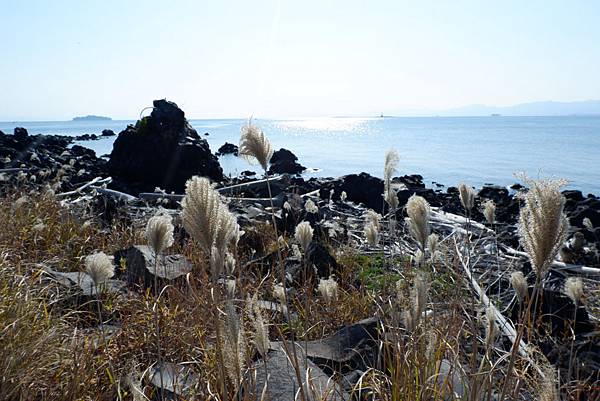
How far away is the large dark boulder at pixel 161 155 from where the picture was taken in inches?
734

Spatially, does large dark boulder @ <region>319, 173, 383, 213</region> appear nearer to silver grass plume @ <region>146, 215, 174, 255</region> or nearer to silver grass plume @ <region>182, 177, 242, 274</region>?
silver grass plume @ <region>146, 215, 174, 255</region>

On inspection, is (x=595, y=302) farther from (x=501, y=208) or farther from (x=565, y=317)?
(x=501, y=208)

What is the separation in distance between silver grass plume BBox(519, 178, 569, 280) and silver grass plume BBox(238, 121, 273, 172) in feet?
3.43

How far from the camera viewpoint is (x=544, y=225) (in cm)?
154

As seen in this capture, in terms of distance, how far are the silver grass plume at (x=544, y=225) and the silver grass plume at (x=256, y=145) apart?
1.04 metres

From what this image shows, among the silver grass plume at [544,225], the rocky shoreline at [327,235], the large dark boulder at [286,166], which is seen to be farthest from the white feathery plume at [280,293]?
the large dark boulder at [286,166]

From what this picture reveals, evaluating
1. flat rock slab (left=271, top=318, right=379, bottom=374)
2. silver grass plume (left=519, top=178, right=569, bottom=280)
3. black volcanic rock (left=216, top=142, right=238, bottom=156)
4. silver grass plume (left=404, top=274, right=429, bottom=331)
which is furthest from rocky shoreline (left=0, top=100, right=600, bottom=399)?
black volcanic rock (left=216, top=142, right=238, bottom=156)

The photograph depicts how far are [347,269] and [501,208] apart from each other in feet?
32.9

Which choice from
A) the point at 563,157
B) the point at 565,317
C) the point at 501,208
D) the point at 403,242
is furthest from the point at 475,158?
the point at 565,317

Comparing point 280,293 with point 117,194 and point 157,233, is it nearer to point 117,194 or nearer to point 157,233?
point 157,233

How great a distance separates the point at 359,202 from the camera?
1524 cm

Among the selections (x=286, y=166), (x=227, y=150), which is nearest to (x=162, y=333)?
(x=286, y=166)

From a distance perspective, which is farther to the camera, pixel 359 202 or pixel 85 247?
pixel 359 202

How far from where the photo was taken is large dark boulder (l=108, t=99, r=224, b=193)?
1864 cm
